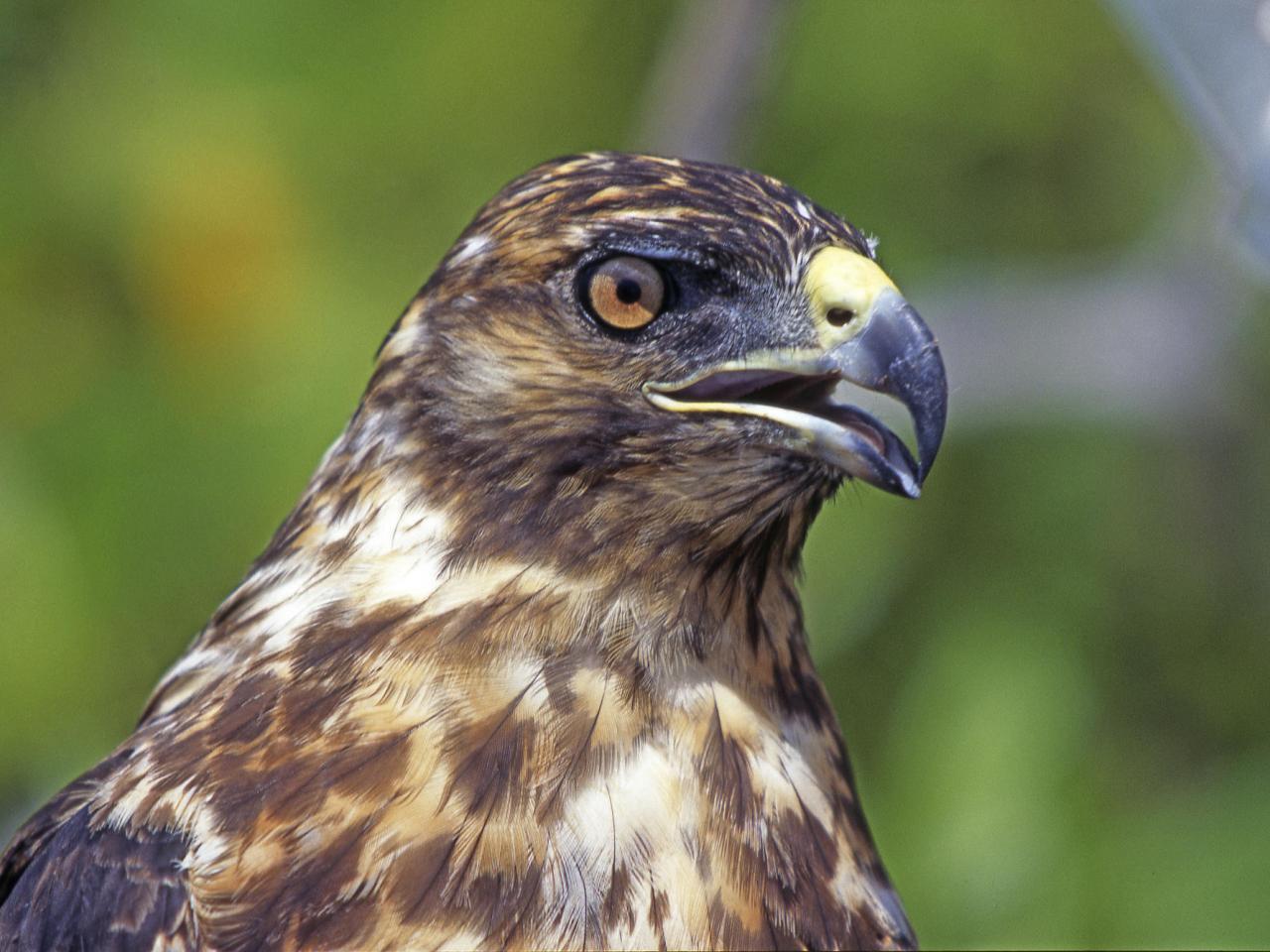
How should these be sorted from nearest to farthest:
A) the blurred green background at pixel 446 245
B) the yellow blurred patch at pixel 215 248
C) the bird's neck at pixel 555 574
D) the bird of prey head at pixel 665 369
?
1. the bird of prey head at pixel 665 369
2. the bird's neck at pixel 555 574
3. the blurred green background at pixel 446 245
4. the yellow blurred patch at pixel 215 248

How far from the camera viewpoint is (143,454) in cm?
603

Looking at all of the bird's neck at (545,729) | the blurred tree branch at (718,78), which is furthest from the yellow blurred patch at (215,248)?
the bird's neck at (545,729)

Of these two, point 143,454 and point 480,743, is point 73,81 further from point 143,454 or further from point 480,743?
point 480,743

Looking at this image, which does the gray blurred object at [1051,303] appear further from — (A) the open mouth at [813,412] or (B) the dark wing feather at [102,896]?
(B) the dark wing feather at [102,896]

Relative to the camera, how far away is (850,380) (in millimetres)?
2674

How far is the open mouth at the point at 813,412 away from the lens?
8.47 ft

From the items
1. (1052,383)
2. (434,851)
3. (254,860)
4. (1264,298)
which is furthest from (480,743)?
(1264,298)

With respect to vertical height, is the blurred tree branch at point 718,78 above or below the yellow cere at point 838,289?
above

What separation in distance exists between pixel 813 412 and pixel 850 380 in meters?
0.12

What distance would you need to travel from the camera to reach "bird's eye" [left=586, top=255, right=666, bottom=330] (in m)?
2.77

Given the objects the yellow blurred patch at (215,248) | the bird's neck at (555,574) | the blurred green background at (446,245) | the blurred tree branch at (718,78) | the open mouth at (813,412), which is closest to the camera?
the open mouth at (813,412)

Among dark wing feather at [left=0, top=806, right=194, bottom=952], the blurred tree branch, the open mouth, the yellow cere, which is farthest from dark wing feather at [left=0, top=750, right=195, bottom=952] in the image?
the blurred tree branch

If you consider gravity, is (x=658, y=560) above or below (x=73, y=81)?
below

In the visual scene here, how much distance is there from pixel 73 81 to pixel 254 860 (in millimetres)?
4667
